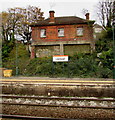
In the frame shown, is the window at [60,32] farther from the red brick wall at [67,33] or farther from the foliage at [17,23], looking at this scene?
the foliage at [17,23]

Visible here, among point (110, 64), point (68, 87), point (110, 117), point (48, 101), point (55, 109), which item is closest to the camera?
point (110, 117)

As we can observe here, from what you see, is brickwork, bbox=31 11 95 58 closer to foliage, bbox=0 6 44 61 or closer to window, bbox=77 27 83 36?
window, bbox=77 27 83 36

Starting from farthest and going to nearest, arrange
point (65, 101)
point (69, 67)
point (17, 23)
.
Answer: point (17, 23) → point (69, 67) → point (65, 101)

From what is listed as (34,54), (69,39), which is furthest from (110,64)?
(34,54)

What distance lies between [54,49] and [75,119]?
17393 mm

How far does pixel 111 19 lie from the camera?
22.1 m

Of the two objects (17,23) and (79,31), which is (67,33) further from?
(17,23)

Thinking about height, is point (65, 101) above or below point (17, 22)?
below

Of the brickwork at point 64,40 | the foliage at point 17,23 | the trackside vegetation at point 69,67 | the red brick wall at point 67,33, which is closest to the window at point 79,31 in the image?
the brickwork at point 64,40

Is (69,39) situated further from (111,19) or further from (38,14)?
(38,14)

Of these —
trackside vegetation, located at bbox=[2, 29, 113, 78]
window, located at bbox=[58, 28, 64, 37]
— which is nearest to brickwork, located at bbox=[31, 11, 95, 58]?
window, located at bbox=[58, 28, 64, 37]

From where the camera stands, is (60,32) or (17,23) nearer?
(60,32)

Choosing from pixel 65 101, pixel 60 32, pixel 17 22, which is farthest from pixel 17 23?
pixel 65 101

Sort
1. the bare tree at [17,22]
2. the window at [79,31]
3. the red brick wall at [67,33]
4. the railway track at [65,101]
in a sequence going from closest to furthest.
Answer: the railway track at [65,101] → the red brick wall at [67,33] → the window at [79,31] → the bare tree at [17,22]
